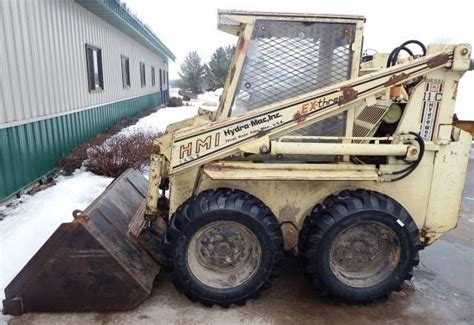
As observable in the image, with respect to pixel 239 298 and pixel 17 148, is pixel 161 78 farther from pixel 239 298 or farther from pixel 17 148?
pixel 239 298

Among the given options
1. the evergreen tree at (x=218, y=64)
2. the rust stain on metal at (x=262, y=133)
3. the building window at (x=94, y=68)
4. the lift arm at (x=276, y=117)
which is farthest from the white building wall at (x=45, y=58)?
the evergreen tree at (x=218, y=64)

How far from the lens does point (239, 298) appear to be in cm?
306

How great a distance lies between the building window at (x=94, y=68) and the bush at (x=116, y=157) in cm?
248

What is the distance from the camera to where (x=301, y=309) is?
3.08 metres

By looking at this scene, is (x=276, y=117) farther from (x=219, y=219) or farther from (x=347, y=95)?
(x=219, y=219)

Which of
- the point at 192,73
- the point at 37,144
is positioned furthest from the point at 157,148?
the point at 192,73

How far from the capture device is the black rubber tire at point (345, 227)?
2.97m

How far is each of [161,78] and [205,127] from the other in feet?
74.8

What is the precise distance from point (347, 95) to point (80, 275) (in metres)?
2.52

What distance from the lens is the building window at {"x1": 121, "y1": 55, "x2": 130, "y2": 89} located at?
41.8 feet

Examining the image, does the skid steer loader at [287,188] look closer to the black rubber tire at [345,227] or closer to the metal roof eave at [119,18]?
the black rubber tire at [345,227]

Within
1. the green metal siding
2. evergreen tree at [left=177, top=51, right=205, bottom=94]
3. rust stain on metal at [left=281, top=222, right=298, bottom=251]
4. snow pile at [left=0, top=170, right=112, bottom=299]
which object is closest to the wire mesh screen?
rust stain on metal at [left=281, top=222, right=298, bottom=251]

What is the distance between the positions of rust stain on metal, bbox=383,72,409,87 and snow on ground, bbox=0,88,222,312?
1.96 metres

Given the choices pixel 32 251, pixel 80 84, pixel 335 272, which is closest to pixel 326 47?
pixel 335 272
